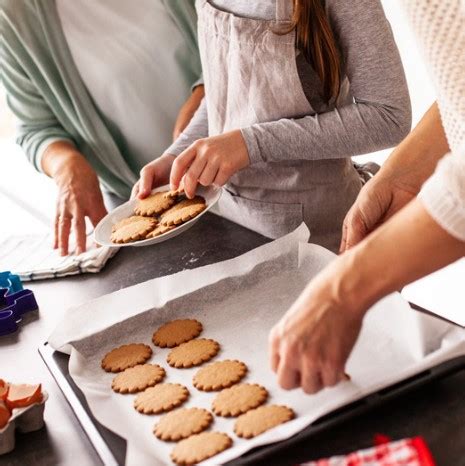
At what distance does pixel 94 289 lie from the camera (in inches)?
64.6

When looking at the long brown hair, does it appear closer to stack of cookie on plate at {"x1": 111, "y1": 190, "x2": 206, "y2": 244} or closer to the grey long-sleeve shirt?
the grey long-sleeve shirt

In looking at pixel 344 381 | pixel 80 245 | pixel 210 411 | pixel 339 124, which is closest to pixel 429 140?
pixel 339 124

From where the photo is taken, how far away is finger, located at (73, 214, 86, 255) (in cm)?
191

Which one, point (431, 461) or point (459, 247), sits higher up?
point (459, 247)

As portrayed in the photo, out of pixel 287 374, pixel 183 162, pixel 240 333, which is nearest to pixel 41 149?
pixel 183 162

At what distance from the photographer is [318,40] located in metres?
1.51

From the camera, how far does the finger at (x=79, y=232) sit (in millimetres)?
1910

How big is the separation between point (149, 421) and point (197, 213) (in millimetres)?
469

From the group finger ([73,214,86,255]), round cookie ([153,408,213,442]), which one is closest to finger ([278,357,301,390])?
round cookie ([153,408,213,442])

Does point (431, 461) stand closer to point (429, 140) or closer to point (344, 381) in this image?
point (344, 381)

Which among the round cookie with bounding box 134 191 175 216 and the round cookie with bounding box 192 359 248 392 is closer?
the round cookie with bounding box 192 359 248 392

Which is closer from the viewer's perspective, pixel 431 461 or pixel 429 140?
pixel 431 461

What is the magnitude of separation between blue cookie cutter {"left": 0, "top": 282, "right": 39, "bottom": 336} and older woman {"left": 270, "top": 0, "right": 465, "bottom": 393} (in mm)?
730

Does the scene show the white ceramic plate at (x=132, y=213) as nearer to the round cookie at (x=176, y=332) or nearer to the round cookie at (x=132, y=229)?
the round cookie at (x=132, y=229)
